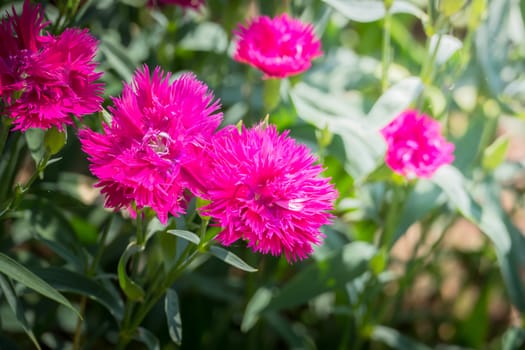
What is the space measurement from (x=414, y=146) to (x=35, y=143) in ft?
1.35

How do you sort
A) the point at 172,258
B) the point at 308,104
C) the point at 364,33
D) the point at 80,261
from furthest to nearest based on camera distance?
the point at 364,33
the point at 308,104
the point at 80,261
the point at 172,258

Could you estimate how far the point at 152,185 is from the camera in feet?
1.79

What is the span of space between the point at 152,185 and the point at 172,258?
0.48ft

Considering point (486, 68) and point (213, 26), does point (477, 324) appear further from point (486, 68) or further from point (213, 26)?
point (213, 26)

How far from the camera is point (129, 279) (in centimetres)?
66

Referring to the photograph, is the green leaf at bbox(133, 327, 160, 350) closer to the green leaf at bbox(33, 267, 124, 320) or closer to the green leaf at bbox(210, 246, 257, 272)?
the green leaf at bbox(33, 267, 124, 320)

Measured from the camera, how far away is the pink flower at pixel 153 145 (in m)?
0.55

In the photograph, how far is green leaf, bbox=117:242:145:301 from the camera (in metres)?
0.64

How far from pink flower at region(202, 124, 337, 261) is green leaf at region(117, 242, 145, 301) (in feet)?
0.37

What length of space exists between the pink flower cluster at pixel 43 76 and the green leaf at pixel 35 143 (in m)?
0.10

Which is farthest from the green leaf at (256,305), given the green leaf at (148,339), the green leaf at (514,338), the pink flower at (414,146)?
the green leaf at (514,338)

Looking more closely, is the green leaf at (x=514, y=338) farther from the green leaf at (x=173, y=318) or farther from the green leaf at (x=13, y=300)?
the green leaf at (x=13, y=300)

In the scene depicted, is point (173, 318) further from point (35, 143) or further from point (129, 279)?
point (35, 143)

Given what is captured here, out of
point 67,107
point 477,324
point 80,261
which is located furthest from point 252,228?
point 477,324
